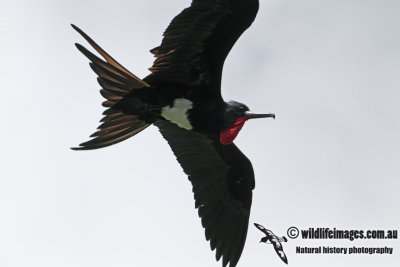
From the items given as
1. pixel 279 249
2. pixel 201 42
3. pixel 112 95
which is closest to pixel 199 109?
pixel 201 42

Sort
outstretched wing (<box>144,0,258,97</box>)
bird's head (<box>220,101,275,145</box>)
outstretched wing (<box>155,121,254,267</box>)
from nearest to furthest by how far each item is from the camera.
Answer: outstretched wing (<box>144,0,258,97</box>), bird's head (<box>220,101,275,145</box>), outstretched wing (<box>155,121,254,267</box>)

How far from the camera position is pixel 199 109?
26.8 feet

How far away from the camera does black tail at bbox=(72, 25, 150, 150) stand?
25.1 ft

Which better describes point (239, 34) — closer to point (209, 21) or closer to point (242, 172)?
point (209, 21)

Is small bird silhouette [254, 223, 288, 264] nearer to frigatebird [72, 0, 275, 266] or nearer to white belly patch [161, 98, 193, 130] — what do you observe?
frigatebird [72, 0, 275, 266]

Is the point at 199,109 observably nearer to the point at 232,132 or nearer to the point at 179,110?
the point at 179,110

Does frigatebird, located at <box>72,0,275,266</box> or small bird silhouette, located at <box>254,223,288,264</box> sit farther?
small bird silhouette, located at <box>254,223,288,264</box>

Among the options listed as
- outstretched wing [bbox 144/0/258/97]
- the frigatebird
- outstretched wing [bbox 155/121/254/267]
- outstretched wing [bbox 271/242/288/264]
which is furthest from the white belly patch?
outstretched wing [bbox 271/242/288/264]

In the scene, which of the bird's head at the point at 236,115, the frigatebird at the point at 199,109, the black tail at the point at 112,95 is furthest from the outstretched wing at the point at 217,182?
the bird's head at the point at 236,115

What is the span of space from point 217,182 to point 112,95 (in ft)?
5.67

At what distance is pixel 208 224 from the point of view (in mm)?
8875

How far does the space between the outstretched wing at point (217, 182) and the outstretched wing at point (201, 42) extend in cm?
98

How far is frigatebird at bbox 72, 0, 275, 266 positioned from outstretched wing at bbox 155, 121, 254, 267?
0.03 ft

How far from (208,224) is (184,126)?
1145 mm
